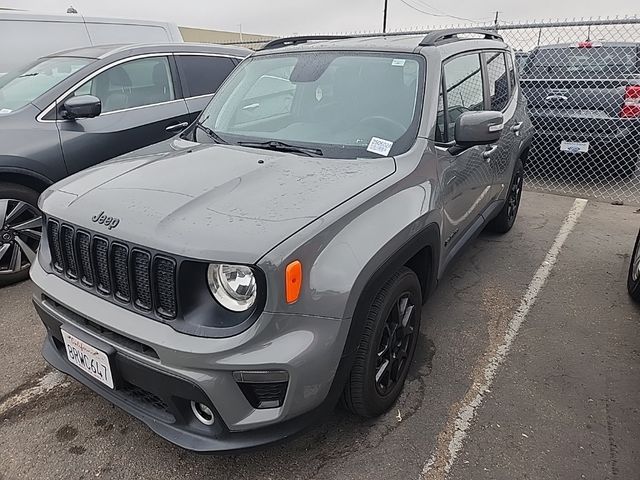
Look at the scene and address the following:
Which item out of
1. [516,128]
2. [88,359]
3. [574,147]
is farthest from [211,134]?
[574,147]

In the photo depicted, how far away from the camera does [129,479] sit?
86.9 inches

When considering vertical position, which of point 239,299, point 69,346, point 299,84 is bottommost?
point 69,346

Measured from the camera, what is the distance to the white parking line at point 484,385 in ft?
7.48

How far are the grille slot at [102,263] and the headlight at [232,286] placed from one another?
50 cm

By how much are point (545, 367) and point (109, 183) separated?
8.63ft

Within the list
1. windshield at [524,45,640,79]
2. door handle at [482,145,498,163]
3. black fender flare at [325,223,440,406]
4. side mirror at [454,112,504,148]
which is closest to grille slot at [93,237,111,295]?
black fender flare at [325,223,440,406]

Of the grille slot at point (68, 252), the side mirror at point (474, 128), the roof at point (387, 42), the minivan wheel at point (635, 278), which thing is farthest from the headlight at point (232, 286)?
the minivan wheel at point (635, 278)

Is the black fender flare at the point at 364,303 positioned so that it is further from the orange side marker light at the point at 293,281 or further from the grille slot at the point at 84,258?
the grille slot at the point at 84,258

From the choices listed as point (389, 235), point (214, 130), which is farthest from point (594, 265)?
point (214, 130)

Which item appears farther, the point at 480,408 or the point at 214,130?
the point at 214,130

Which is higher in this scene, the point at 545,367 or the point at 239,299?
the point at 239,299

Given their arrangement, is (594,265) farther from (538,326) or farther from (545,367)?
(545,367)

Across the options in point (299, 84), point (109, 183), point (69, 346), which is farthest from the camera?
point (299, 84)

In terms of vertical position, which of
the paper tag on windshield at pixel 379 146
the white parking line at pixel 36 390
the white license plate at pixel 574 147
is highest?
the paper tag on windshield at pixel 379 146
